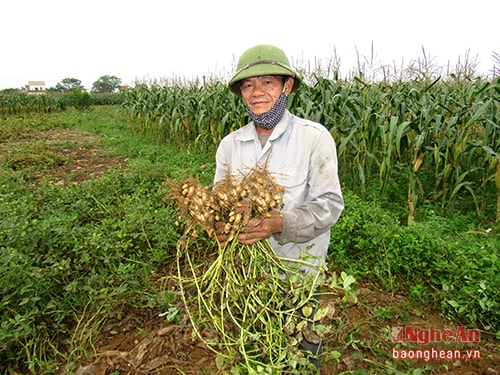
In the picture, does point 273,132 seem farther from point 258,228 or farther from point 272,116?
point 258,228

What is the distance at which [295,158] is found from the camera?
153 cm

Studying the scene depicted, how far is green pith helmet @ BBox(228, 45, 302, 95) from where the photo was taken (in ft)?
4.79

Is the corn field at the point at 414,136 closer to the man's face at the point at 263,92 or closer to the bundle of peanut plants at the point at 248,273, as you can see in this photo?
the man's face at the point at 263,92

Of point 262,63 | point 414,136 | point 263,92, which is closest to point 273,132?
point 263,92

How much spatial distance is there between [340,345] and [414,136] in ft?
9.34

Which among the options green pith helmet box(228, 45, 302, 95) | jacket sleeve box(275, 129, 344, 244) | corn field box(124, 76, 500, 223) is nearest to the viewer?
jacket sleeve box(275, 129, 344, 244)

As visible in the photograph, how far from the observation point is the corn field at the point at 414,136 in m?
3.23

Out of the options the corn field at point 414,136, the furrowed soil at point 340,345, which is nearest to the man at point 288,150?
the furrowed soil at point 340,345

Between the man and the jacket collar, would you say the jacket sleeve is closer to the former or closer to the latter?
the man

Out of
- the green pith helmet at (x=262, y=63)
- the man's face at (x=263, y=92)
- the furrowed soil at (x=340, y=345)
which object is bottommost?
the furrowed soil at (x=340, y=345)

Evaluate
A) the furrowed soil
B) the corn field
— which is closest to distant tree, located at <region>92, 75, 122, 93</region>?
the corn field

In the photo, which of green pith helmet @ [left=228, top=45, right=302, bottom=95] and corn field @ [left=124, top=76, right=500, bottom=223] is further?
corn field @ [left=124, top=76, right=500, bottom=223]

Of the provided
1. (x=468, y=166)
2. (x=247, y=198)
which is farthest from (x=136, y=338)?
(x=468, y=166)

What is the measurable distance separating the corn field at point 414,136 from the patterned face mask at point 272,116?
1.96m
